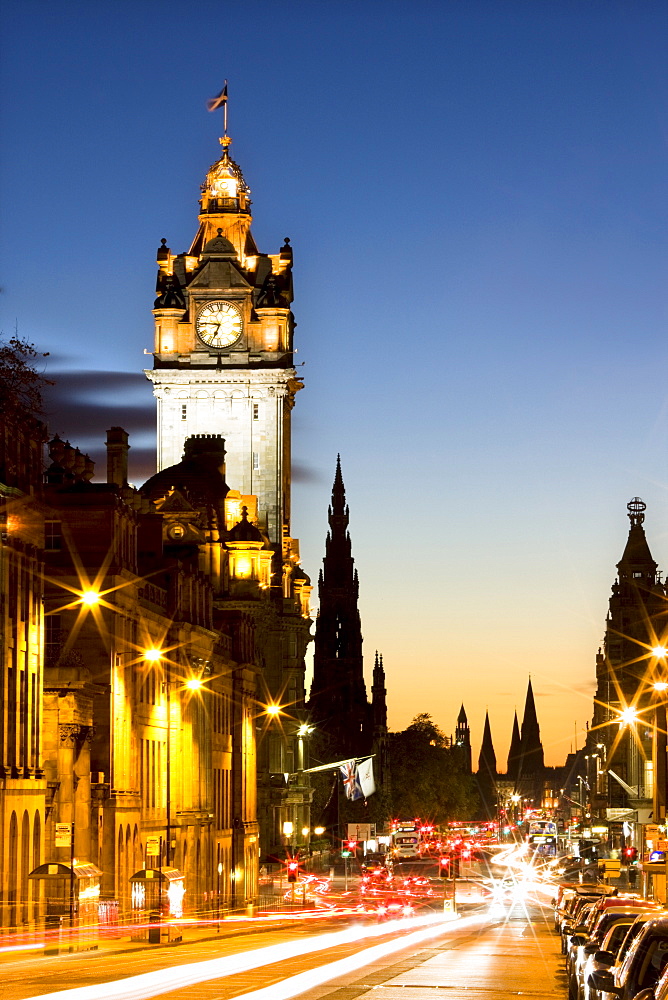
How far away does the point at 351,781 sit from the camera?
132750 mm

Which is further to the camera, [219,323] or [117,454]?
[219,323]

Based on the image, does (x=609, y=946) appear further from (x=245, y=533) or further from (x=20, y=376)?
(x=245, y=533)

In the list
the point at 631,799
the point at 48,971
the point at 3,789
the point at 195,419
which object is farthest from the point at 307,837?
the point at 48,971

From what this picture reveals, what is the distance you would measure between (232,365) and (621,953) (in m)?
139

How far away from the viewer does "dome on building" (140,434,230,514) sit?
125375 millimetres

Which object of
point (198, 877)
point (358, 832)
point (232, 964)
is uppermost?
point (358, 832)

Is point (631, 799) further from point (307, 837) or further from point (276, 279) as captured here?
point (276, 279)

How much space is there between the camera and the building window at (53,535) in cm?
7219

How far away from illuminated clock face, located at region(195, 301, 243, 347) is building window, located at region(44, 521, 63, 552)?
90.9m

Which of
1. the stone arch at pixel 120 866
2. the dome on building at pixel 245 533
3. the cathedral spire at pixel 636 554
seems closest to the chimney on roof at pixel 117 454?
A: the stone arch at pixel 120 866

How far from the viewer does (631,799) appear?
153m

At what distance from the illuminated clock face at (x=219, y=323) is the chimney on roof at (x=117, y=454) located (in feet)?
219

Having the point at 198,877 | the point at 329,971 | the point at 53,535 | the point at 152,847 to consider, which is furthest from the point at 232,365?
the point at 329,971

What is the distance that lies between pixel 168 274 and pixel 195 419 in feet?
49.8
